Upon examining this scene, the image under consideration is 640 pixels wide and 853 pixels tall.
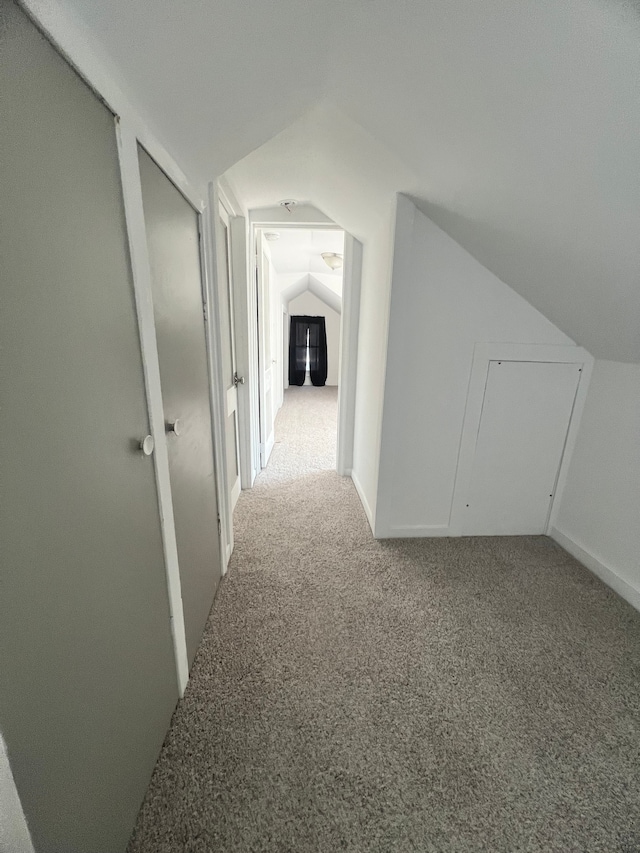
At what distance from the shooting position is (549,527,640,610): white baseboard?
1.77 meters

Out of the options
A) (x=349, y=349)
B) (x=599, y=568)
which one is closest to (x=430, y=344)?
(x=349, y=349)

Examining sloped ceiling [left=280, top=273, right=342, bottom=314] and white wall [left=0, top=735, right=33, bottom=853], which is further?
sloped ceiling [left=280, top=273, right=342, bottom=314]

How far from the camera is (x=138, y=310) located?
2.99 ft

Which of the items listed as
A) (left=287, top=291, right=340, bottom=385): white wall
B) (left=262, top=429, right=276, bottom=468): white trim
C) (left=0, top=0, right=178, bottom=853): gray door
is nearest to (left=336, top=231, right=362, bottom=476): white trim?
(left=262, top=429, right=276, bottom=468): white trim

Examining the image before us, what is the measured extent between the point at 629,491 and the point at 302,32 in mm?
2327

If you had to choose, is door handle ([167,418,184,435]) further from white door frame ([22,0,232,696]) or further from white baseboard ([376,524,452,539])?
white baseboard ([376,524,452,539])

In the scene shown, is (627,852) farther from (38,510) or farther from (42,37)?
(42,37)

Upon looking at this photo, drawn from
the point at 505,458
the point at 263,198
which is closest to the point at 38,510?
the point at 505,458

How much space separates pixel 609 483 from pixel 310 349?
689cm

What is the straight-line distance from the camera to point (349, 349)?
9.57 feet

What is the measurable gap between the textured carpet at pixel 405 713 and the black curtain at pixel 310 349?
6429mm

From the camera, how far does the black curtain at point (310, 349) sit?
809cm

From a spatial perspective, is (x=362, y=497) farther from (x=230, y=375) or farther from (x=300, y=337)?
(x=300, y=337)

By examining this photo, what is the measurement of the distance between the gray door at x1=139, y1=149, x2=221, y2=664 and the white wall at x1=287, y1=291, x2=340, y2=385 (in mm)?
6626
